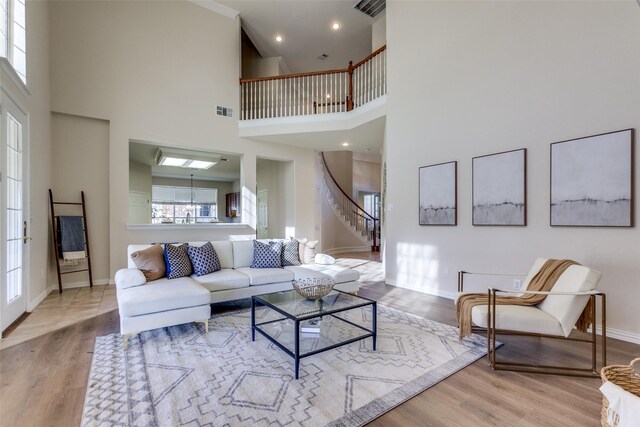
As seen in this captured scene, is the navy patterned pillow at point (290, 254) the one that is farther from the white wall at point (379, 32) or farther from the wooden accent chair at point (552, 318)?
the white wall at point (379, 32)

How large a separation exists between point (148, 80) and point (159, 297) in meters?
4.71

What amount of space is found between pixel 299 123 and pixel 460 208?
12.4ft

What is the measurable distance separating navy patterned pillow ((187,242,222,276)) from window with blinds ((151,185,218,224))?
7.42 metres

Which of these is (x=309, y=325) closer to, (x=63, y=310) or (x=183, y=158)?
(x=63, y=310)

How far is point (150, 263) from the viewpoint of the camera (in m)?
3.62

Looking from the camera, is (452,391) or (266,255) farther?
(266,255)

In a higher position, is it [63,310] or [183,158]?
[183,158]

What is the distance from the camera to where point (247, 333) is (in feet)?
10.3

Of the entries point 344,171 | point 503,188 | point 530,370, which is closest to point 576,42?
point 503,188

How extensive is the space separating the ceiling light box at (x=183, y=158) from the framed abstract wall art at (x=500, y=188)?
5.90 m

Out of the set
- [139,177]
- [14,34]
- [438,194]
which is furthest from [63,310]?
[139,177]

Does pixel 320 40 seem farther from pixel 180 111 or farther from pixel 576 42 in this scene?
pixel 576 42

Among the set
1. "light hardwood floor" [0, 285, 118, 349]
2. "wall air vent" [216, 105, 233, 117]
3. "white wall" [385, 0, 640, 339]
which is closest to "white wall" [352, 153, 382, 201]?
"wall air vent" [216, 105, 233, 117]

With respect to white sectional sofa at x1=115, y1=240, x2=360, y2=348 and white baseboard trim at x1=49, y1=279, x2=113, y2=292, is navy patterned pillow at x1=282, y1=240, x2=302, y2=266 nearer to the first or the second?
white sectional sofa at x1=115, y1=240, x2=360, y2=348
